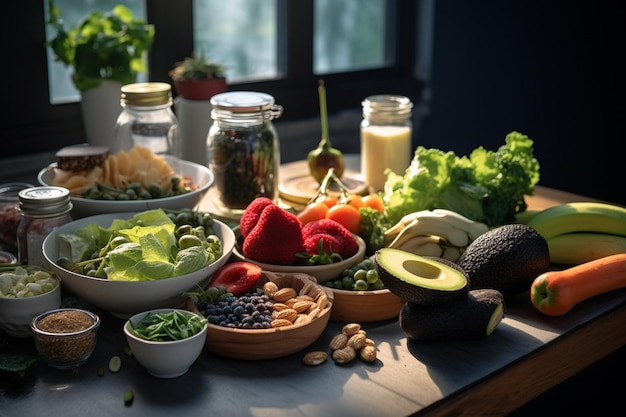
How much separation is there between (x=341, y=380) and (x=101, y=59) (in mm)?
1434

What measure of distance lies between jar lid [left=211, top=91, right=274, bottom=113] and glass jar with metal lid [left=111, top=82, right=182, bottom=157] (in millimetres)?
182

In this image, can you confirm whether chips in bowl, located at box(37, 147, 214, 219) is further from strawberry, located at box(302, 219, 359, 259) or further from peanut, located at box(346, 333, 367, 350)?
peanut, located at box(346, 333, 367, 350)

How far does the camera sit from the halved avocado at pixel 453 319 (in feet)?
4.16

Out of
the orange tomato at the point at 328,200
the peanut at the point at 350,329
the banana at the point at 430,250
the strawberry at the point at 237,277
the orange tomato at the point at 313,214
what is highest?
the orange tomato at the point at 328,200

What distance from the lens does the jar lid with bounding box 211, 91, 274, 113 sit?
1734 mm

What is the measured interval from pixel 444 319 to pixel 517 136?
668 millimetres

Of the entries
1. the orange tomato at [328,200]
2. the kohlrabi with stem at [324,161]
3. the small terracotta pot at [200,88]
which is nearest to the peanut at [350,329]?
the orange tomato at [328,200]

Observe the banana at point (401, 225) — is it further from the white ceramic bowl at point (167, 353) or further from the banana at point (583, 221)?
the white ceramic bowl at point (167, 353)

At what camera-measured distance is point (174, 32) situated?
9.18 feet

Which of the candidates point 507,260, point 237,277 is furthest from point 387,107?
point 237,277

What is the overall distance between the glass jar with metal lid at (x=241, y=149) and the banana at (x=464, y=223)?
16.6 inches

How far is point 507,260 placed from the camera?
1.42 m

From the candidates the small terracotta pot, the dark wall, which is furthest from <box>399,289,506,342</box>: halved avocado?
the dark wall

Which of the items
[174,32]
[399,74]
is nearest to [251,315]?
[174,32]
